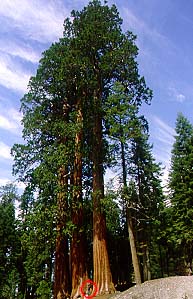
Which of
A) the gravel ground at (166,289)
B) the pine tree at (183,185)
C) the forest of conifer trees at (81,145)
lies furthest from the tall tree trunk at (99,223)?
the pine tree at (183,185)

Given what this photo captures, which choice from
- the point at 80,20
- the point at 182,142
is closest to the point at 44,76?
the point at 80,20

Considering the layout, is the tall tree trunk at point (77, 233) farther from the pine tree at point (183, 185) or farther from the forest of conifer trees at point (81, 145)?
the pine tree at point (183, 185)

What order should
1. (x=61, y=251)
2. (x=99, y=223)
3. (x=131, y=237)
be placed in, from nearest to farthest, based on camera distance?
(x=99, y=223) → (x=131, y=237) → (x=61, y=251)

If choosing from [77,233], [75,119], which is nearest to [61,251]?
[77,233]

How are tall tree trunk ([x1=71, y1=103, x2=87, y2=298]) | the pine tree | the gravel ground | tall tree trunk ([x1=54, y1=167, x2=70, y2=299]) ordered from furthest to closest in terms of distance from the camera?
the pine tree < tall tree trunk ([x1=54, y1=167, x2=70, y2=299]) < tall tree trunk ([x1=71, y1=103, x2=87, y2=298]) < the gravel ground

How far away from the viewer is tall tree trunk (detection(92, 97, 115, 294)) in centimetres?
1289

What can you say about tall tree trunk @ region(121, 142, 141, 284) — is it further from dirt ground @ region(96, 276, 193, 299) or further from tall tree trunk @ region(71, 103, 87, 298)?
dirt ground @ region(96, 276, 193, 299)

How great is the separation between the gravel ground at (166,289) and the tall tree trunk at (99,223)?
3113 millimetres

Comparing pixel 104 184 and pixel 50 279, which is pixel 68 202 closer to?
pixel 104 184

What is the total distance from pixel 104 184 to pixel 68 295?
5.56 m

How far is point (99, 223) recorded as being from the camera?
13961mm

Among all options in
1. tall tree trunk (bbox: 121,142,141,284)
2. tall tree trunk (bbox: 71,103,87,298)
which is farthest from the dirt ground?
tall tree trunk (bbox: 121,142,141,284)

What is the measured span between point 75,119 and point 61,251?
672cm

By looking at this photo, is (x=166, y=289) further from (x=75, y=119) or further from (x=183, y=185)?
(x=183, y=185)
